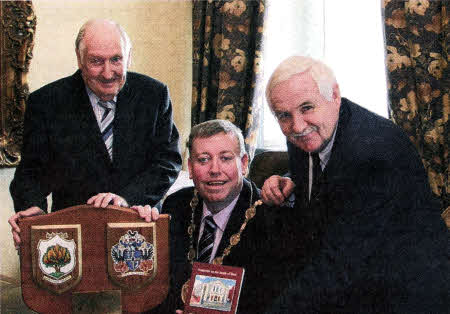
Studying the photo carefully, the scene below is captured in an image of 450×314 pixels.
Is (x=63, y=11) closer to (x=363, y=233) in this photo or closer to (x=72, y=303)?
(x=72, y=303)

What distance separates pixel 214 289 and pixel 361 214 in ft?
1.66

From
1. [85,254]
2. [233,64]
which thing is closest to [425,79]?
[233,64]

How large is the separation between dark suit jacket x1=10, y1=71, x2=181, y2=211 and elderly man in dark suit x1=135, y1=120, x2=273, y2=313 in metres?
0.23

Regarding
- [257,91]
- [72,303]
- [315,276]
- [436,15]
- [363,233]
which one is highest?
[436,15]

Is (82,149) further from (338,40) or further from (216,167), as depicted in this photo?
(338,40)

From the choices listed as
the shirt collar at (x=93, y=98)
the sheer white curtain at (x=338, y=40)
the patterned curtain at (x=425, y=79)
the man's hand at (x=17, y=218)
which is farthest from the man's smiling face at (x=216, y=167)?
the sheer white curtain at (x=338, y=40)

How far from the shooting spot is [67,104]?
220 cm

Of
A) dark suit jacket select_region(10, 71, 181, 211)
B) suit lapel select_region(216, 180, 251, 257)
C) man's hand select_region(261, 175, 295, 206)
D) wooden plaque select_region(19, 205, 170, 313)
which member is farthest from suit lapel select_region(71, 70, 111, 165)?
man's hand select_region(261, 175, 295, 206)

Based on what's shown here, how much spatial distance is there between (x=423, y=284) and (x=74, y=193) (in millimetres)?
1406

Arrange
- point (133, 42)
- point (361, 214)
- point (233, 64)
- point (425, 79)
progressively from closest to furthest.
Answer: point (361, 214) → point (425, 79) → point (233, 64) → point (133, 42)

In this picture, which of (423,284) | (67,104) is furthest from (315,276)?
(67,104)

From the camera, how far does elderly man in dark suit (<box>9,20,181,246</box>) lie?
214cm

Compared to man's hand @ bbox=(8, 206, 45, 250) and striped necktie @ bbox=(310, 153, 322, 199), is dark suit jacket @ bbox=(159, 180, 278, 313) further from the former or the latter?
man's hand @ bbox=(8, 206, 45, 250)

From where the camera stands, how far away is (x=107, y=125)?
2225mm
